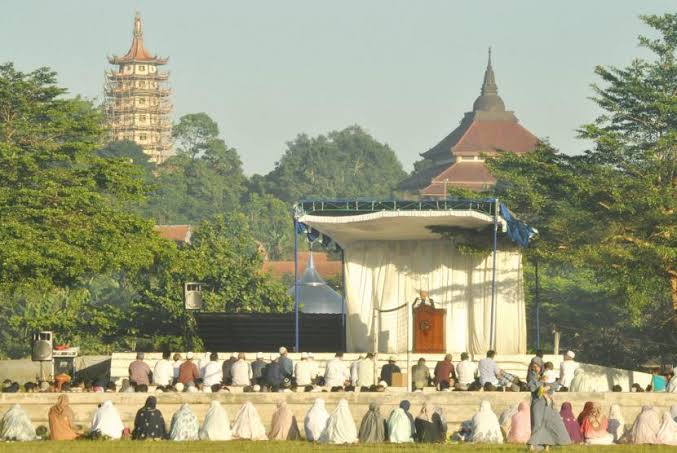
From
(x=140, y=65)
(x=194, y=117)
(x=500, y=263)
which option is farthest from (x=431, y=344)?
(x=140, y=65)

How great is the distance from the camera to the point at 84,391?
31.9 meters

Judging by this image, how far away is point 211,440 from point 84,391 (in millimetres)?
4233

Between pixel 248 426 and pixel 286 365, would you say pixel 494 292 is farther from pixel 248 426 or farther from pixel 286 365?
pixel 248 426

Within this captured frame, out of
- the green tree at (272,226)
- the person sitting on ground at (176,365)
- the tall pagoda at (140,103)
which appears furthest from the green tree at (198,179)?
the person sitting on ground at (176,365)

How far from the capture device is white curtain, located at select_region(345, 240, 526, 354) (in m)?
41.0

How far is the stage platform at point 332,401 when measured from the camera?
2972 cm

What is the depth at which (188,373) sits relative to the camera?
33.8 meters

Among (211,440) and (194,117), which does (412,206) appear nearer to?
(211,440)

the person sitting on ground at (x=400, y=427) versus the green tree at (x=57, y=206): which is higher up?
the green tree at (x=57, y=206)

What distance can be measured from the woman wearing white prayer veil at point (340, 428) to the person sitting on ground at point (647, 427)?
437 cm

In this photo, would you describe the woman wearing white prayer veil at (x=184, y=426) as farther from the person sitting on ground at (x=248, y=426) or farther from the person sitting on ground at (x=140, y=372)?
the person sitting on ground at (x=140, y=372)

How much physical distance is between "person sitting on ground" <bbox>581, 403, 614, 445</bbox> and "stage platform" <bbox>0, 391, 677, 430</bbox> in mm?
1166

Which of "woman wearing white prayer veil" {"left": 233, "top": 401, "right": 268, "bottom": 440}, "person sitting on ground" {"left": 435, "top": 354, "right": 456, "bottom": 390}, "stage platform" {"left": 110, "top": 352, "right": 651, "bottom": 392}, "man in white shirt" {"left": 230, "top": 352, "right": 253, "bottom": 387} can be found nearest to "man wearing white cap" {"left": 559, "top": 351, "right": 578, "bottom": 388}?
"stage platform" {"left": 110, "top": 352, "right": 651, "bottom": 392}

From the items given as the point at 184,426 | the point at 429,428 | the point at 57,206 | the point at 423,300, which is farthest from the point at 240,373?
the point at 57,206
